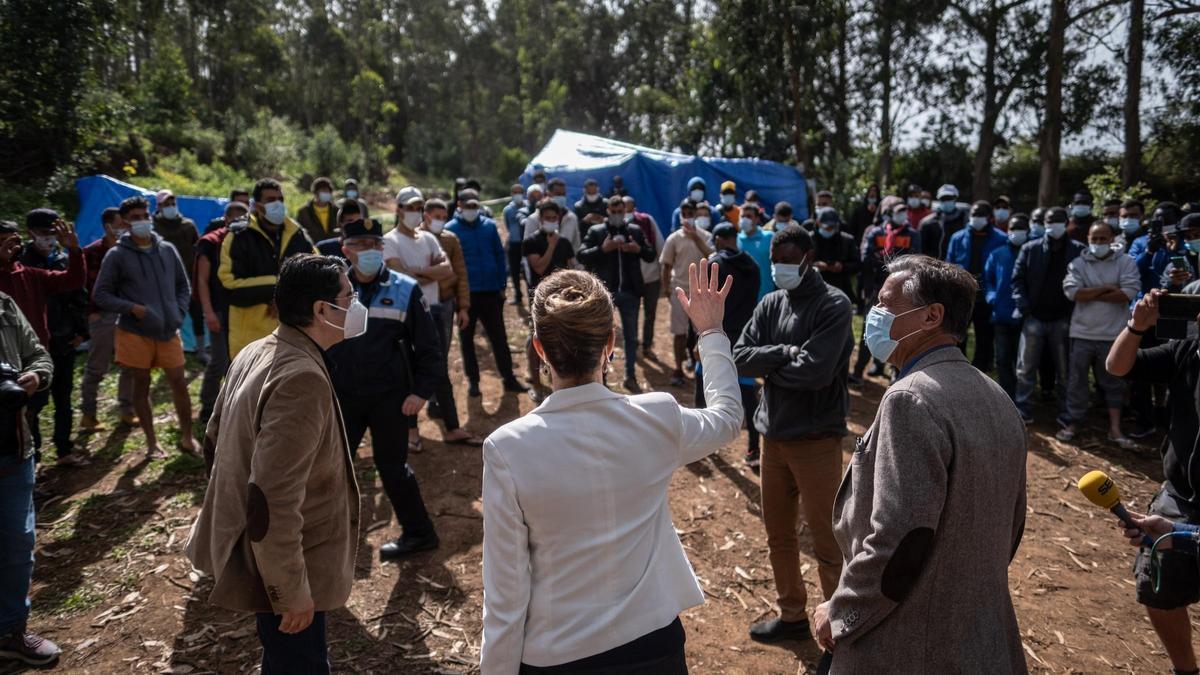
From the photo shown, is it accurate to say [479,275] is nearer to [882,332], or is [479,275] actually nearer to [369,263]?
[369,263]

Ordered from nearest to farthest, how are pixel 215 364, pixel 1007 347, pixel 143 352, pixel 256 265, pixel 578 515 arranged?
pixel 578 515
pixel 256 265
pixel 143 352
pixel 215 364
pixel 1007 347

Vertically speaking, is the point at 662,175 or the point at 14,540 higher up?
the point at 662,175

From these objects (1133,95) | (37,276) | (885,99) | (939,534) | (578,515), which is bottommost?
(939,534)

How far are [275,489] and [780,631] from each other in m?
2.96

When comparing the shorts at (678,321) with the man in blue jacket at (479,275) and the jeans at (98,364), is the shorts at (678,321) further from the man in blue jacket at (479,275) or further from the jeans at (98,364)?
the jeans at (98,364)

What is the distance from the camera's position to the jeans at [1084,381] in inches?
281

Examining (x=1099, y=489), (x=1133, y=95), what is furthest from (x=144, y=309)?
(x=1133, y=95)

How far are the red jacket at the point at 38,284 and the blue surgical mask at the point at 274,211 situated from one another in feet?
4.98

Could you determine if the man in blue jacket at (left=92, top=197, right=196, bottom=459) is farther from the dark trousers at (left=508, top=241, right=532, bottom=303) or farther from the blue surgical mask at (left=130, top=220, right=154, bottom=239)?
the dark trousers at (left=508, top=241, right=532, bottom=303)

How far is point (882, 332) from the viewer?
247cm

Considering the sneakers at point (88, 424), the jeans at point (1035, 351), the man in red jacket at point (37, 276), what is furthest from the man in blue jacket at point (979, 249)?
the sneakers at point (88, 424)

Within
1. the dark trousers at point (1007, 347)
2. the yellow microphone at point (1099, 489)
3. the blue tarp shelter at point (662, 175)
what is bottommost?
the dark trousers at point (1007, 347)

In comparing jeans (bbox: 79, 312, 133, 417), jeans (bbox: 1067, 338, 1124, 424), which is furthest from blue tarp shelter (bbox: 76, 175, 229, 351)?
jeans (bbox: 1067, 338, 1124, 424)

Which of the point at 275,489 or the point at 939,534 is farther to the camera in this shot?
the point at 275,489
